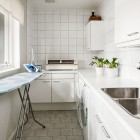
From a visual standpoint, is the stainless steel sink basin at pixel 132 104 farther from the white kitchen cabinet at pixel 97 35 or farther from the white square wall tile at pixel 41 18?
the white square wall tile at pixel 41 18

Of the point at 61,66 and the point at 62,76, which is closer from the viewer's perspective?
the point at 62,76

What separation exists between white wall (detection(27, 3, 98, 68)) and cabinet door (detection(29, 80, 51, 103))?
2.32 ft

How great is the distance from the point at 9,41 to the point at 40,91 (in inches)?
48.7

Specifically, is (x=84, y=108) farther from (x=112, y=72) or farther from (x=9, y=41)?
(x=9, y=41)

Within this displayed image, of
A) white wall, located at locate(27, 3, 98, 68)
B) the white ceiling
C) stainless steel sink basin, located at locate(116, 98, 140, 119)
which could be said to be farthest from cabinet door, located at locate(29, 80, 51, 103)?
stainless steel sink basin, located at locate(116, 98, 140, 119)

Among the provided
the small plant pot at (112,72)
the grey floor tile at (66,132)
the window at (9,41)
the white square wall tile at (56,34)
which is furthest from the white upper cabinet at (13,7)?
the grey floor tile at (66,132)

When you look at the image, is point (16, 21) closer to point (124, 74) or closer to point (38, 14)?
point (38, 14)

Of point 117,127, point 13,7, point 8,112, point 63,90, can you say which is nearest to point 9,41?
point 13,7

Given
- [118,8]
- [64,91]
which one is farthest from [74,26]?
[118,8]

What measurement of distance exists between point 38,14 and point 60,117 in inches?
92.8

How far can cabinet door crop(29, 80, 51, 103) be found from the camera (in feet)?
12.2

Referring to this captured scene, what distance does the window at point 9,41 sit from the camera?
2776 millimetres

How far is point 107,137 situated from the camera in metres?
1.15

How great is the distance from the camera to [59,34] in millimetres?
4285
